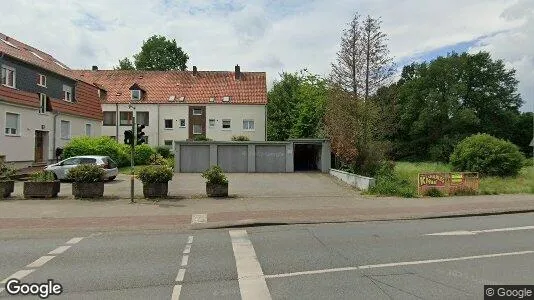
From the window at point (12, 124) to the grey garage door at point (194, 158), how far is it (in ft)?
35.3

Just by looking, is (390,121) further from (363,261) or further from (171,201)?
(363,261)

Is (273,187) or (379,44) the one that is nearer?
(273,187)

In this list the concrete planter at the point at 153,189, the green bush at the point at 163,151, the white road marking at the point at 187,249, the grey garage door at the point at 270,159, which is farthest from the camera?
the green bush at the point at 163,151

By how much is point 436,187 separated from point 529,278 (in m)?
13.9

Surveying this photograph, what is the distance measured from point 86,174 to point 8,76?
44.2ft

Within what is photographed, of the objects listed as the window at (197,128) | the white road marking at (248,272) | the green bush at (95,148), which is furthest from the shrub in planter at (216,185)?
the window at (197,128)

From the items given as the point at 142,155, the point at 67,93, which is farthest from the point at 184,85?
the point at 67,93

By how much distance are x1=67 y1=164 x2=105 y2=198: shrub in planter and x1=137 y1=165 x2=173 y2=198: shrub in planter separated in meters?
1.71

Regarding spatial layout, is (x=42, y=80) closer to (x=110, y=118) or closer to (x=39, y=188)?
(x=39, y=188)

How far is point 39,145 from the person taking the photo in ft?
100

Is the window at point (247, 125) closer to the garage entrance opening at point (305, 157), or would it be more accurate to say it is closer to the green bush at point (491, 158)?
the garage entrance opening at point (305, 157)

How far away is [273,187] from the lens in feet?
76.5

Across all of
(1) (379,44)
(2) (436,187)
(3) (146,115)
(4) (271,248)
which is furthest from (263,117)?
(4) (271,248)

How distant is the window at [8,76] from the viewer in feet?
86.5
